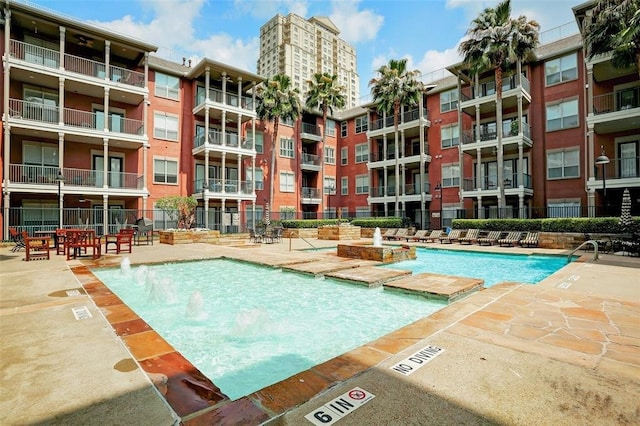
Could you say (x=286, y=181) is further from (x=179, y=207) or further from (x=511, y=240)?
(x=511, y=240)

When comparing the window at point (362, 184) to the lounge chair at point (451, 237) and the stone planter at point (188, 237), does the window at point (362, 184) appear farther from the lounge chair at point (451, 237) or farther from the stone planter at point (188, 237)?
the stone planter at point (188, 237)

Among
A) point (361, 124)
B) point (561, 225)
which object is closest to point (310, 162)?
point (361, 124)

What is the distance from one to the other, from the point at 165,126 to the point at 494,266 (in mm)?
24095

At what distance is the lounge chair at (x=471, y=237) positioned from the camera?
59.2 feet

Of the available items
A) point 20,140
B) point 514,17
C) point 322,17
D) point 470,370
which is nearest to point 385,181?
point 514,17

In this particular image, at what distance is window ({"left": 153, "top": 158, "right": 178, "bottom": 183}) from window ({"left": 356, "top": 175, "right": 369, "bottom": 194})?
18.4m

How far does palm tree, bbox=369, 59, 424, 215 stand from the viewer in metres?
27.6

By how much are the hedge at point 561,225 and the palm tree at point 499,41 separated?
7.61ft

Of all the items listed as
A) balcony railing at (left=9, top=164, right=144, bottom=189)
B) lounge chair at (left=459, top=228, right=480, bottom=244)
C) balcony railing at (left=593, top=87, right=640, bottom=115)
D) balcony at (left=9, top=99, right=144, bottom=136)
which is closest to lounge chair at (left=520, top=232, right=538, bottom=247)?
lounge chair at (left=459, top=228, right=480, bottom=244)

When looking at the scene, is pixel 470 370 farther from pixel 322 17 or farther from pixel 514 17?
pixel 322 17

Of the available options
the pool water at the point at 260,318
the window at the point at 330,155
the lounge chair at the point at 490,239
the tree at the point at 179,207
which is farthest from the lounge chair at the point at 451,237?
the window at the point at 330,155

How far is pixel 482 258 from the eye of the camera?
527 inches

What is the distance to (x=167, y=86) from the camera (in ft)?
83.1

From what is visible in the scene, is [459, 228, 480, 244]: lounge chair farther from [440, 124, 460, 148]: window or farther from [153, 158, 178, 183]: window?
[153, 158, 178, 183]: window
